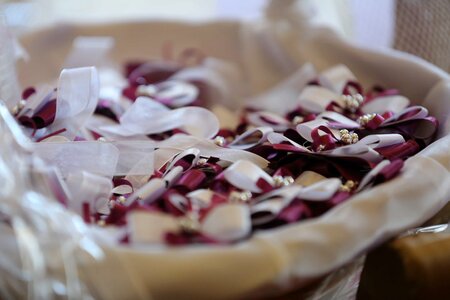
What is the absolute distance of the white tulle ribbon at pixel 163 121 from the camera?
0.55 metres

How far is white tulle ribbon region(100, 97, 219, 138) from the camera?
553 millimetres

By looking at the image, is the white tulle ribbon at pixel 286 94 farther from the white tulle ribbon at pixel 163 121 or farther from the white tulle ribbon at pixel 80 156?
the white tulle ribbon at pixel 80 156

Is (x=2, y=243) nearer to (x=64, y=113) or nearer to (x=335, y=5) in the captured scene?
(x=64, y=113)

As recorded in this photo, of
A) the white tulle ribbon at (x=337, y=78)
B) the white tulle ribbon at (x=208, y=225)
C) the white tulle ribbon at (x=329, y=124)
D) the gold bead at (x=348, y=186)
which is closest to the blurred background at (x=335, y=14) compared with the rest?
the white tulle ribbon at (x=337, y=78)

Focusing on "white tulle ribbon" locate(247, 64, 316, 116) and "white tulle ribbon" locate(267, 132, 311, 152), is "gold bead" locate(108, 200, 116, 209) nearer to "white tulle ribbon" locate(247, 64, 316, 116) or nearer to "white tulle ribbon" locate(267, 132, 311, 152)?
"white tulle ribbon" locate(267, 132, 311, 152)

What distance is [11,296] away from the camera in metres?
0.37

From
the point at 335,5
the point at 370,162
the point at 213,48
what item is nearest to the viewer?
the point at 370,162

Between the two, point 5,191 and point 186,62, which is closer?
point 5,191

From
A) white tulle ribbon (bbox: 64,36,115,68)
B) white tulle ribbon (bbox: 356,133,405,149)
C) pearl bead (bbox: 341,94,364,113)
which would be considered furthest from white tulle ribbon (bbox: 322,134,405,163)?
white tulle ribbon (bbox: 64,36,115,68)

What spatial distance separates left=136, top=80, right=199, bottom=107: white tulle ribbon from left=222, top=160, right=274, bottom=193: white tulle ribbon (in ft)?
0.80

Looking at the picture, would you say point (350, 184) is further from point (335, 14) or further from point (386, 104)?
point (335, 14)

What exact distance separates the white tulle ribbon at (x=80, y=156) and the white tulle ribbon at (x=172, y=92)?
19 centimetres

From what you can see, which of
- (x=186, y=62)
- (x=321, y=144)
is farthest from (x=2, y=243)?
(x=186, y=62)

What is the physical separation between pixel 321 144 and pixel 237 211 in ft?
0.51
